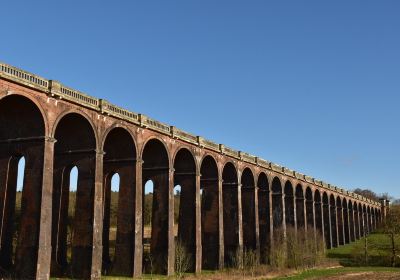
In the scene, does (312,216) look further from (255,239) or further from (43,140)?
(43,140)

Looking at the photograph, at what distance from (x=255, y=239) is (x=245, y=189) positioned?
21.7ft

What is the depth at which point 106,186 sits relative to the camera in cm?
4453

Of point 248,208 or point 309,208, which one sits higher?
point 309,208

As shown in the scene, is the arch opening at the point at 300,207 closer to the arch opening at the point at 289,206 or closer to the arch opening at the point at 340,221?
the arch opening at the point at 289,206

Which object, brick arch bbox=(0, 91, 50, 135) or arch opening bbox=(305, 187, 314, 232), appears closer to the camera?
brick arch bbox=(0, 91, 50, 135)

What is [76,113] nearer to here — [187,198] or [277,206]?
[187,198]

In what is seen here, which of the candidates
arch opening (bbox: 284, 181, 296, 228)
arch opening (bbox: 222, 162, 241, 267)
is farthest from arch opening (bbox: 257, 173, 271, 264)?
arch opening (bbox: 284, 181, 296, 228)

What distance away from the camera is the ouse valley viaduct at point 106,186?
102 ft

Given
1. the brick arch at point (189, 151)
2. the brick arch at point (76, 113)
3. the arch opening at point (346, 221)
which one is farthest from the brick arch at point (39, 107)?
the arch opening at point (346, 221)

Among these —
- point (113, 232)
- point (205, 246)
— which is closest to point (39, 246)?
point (205, 246)

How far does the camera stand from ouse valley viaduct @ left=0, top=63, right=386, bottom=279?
31.0 meters

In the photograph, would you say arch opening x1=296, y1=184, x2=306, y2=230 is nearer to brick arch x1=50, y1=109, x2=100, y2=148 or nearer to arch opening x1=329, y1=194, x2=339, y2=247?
arch opening x1=329, y1=194, x2=339, y2=247

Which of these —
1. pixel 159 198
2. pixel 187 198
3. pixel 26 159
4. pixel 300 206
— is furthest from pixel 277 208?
pixel 26 159

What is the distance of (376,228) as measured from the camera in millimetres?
130000
